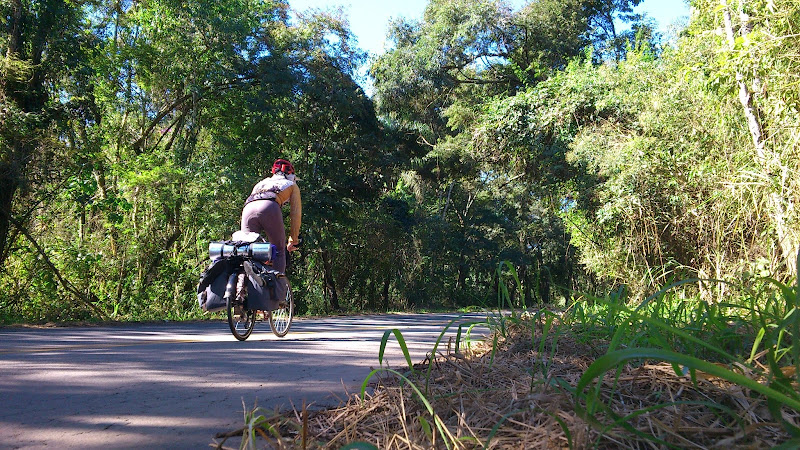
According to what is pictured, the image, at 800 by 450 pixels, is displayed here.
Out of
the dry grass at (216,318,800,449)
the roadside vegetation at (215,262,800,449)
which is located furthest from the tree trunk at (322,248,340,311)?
the dry grass at (216,318,800,449)

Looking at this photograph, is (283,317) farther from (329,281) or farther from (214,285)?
(329,281)

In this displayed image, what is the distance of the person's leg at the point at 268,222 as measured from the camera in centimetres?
563

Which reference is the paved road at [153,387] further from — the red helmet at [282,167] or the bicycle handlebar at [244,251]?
the red helmet at [282,167]

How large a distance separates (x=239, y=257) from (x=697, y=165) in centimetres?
694

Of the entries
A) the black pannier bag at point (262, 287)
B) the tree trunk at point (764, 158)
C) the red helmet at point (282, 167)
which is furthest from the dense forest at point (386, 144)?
the red helmet at point (282, 167)

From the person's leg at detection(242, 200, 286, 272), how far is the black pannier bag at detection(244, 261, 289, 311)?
0.57 ft

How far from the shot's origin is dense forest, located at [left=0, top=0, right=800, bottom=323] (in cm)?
650

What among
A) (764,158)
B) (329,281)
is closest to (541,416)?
(764,158)

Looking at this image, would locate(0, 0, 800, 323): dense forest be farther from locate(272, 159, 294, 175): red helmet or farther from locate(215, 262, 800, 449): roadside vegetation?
locate(272, 159, 294, 175): red helmet

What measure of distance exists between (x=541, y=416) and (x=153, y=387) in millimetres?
1817

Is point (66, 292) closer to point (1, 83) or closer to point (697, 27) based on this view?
point (1, 83)

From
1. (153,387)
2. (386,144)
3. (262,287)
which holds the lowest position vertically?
(153,387)

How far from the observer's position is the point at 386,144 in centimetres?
1741

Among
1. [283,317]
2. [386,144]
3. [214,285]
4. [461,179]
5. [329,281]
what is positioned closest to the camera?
[214,285]
